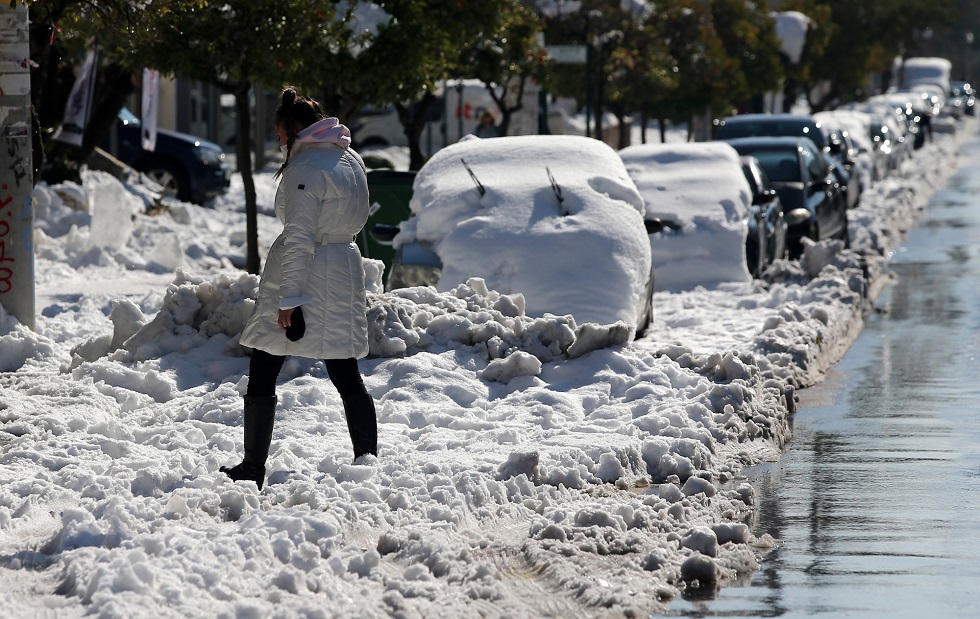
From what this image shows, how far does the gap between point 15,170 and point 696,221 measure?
21.1ft

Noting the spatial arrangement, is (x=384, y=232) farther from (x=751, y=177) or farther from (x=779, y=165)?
(x=779, y=165)

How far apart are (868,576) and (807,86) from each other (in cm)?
4677

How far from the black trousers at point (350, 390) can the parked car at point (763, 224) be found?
8.51 m

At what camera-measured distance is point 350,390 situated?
24.8 feet

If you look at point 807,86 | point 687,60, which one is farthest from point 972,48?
point 687,60

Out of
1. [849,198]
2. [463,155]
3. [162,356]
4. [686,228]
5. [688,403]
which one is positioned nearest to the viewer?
[688,403]

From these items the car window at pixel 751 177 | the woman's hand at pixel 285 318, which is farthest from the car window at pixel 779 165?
the woman's hand at pixel 285 318

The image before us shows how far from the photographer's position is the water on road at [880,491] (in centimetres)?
598

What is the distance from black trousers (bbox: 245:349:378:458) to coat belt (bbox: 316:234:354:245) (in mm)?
521

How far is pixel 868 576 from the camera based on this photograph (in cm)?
624

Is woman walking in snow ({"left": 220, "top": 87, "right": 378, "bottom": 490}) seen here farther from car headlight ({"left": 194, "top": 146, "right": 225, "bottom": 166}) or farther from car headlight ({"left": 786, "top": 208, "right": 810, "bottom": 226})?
car headlight ({"left": 194, "top": 146, "right": 225, "bottom": 166})

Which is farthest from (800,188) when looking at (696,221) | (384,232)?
(384,232)

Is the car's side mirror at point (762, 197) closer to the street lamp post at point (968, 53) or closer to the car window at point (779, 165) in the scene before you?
the car window at point (779, 165)

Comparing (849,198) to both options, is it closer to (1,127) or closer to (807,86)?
(1,127)
